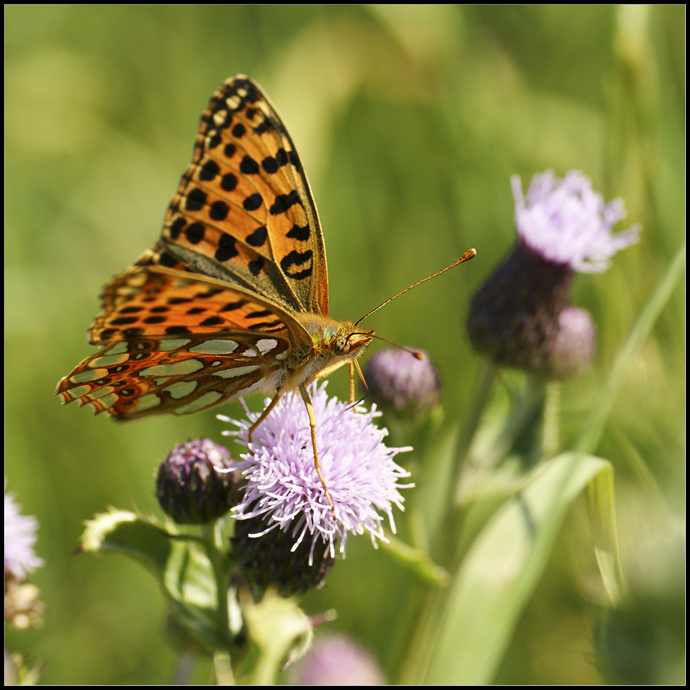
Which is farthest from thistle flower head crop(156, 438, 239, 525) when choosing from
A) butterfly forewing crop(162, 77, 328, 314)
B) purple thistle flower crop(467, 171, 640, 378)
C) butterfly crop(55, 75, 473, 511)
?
purple thistle flower crop(467, 171, 640, 378)

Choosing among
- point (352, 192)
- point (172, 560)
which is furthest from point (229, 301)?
point (352, 192)

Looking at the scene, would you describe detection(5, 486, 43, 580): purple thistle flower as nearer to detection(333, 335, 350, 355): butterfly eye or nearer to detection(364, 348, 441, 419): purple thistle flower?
detection(333, 335, 350, 355): butterfly eye

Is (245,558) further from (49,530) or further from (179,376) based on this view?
(49,530)

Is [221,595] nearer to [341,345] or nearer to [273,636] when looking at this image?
[273,636]

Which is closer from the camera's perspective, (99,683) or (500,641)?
(500,641)

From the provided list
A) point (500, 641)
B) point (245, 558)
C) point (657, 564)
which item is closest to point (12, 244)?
point (245, 558)

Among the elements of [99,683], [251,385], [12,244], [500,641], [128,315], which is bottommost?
[99,683]
